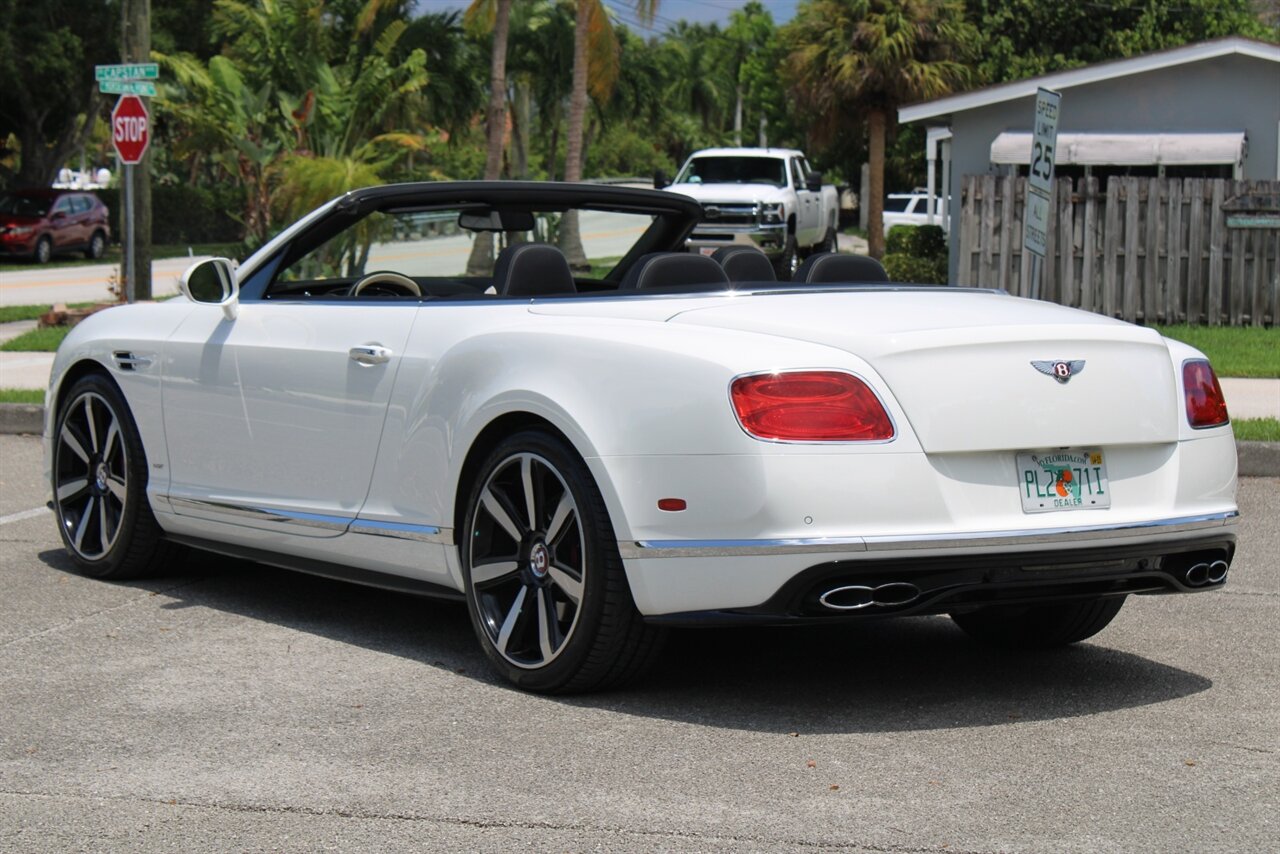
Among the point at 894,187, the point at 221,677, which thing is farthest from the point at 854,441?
the point at 894,187

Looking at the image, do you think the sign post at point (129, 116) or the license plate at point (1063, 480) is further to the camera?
the sign post at point (129, 116)

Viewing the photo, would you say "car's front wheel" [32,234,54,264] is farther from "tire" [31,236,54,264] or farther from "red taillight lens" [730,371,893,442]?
"red taillight lens" [730,371,893,442]

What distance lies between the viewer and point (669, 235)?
736cm

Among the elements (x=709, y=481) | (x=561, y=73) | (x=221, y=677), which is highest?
(x=561, y=73)

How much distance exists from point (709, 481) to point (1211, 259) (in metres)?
16.4

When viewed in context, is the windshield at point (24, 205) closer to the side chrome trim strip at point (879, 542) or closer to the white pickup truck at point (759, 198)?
the white pickup truck at point (759, 198)

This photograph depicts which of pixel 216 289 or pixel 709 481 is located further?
pixel 216 289

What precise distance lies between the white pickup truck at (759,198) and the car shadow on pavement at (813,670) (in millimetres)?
21256

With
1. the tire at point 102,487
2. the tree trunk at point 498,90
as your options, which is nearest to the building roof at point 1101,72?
the tree trunk at point 498,90

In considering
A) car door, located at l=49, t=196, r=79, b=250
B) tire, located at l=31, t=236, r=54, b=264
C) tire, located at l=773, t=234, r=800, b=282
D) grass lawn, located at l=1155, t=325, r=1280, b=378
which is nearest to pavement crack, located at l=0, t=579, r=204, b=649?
grass lawn, located at l=1155, t=325, r=1280, b=378

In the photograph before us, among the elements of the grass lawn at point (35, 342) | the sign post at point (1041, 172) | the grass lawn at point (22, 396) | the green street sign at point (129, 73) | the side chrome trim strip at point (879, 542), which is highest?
the green street sign at point (129, 73)

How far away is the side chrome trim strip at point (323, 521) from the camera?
5.93 meters

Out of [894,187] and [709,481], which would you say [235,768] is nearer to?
[709,481]

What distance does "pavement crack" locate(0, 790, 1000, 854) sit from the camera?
13.5 feet
